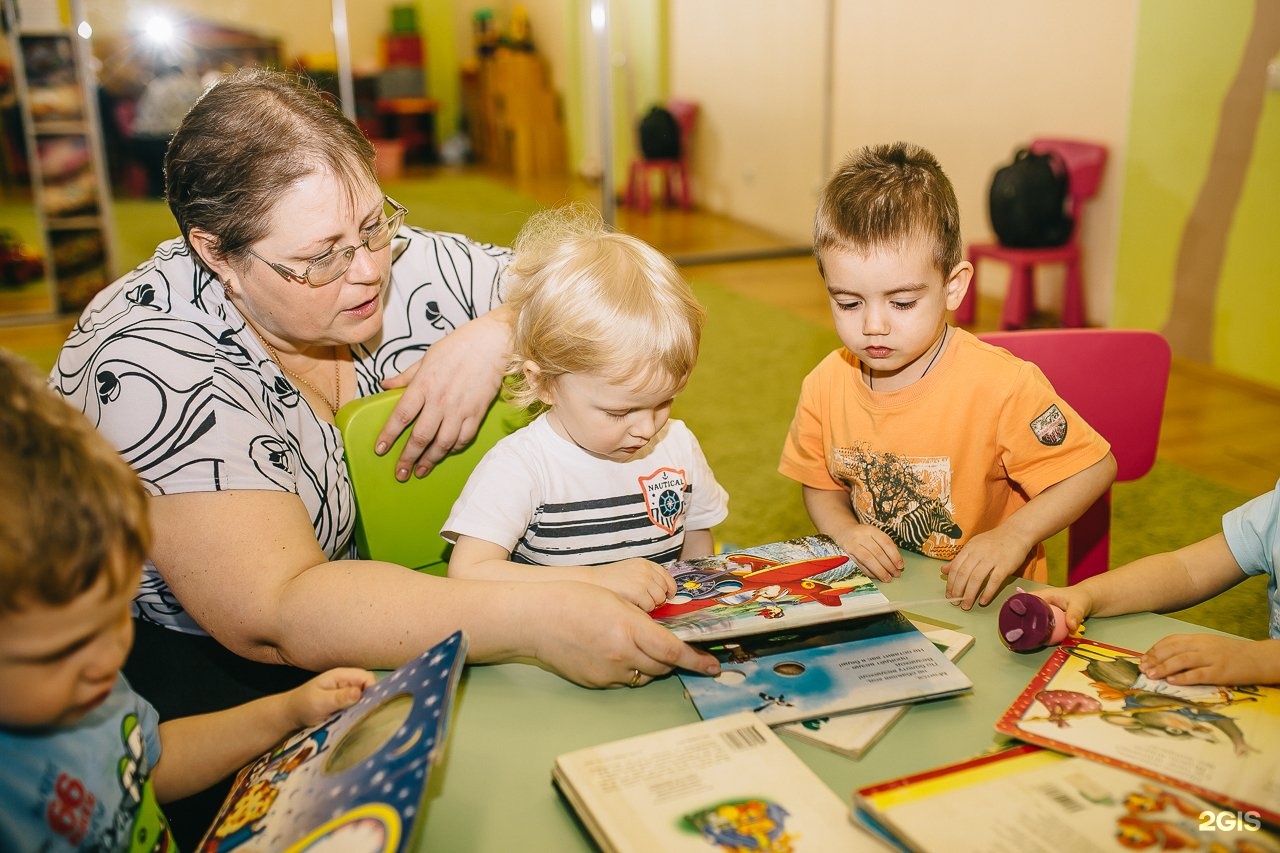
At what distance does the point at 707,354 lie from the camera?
4461mm

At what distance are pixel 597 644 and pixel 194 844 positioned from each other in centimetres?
60

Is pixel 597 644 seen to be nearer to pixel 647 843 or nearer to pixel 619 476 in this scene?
pixel 647 843

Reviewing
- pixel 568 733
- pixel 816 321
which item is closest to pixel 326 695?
pixel 568 733

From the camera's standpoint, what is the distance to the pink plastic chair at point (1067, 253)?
4059 millimetres

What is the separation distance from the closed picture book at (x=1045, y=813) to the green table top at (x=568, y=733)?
0.07 meters

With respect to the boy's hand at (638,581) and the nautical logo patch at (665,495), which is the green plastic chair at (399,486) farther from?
the boy's hand at (638,581)

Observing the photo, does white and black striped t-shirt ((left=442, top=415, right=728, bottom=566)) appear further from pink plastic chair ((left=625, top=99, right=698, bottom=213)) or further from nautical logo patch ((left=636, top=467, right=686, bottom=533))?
pink plastic chair ((left=625, top=99, right=698, bottom=213))

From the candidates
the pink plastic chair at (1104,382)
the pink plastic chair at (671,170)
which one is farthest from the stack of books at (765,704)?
the pink plastic chair at (671,170)

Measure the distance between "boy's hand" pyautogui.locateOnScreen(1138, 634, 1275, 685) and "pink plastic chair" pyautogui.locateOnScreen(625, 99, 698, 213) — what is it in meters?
5.91

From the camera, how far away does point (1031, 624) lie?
996mm

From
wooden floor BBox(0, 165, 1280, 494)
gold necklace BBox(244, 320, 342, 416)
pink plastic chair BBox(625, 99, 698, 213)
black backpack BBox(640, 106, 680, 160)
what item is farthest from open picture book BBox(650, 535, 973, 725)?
pink plastic chair BBox(625, 99, 698, 213)

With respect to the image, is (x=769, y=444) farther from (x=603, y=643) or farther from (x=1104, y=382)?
(x=603, y=643)

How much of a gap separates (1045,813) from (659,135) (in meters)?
6.11

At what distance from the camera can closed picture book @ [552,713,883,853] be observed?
728 mm
